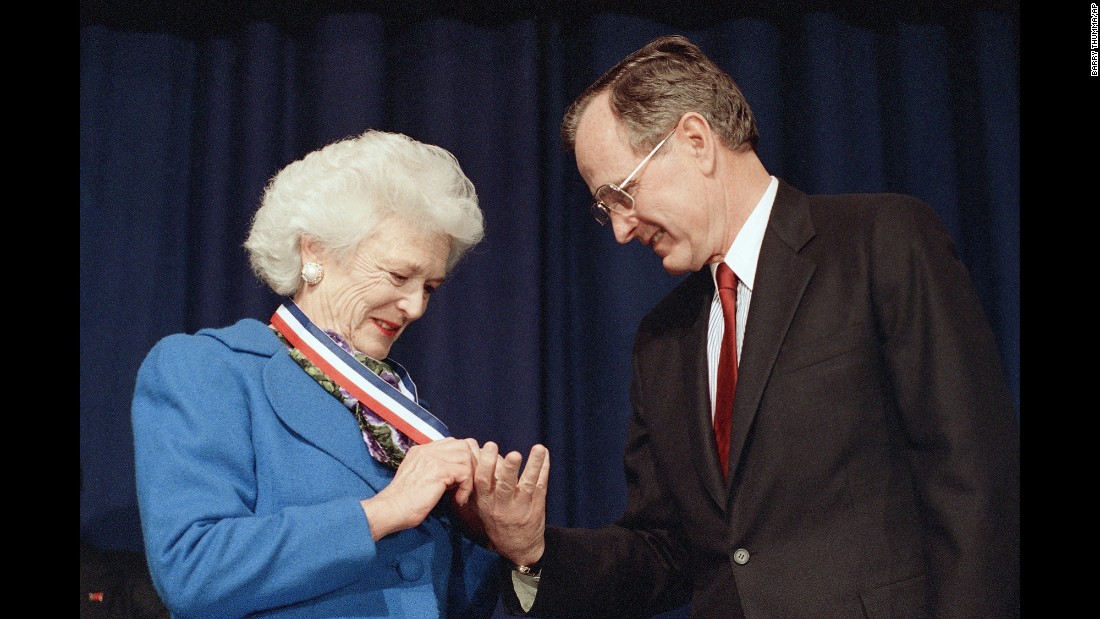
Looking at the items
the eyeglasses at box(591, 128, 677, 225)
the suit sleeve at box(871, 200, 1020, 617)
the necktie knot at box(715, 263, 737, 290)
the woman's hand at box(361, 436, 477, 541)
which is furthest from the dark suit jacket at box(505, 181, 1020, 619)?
the woman's hand at box(361, 436, 477, 541)

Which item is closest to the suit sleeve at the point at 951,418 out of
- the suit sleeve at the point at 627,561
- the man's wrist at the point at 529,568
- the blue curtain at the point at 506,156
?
the suit sleeve at the point at 627,561

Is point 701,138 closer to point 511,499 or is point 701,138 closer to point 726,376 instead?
point 726,376

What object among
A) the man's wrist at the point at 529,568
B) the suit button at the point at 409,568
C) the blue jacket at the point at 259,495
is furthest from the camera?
the man's wrist at the point at 529,568

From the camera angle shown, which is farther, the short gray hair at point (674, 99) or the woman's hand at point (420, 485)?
the short gray hair at point (674, 99)

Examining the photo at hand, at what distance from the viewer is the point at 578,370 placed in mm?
2898

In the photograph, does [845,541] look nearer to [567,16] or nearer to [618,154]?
[618,154]

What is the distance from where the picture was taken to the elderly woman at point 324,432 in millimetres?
1451

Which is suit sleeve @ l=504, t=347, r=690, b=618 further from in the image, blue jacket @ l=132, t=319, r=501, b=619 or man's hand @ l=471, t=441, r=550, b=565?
blue jacket @ l=132, t=319, r=501, b=619

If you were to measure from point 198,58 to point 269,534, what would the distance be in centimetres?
192

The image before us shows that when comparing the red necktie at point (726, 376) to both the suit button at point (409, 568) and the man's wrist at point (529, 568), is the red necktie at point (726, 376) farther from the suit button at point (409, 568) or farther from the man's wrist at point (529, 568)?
the suit button at point (409, 568)

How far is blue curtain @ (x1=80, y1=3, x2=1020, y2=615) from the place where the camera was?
2.82m

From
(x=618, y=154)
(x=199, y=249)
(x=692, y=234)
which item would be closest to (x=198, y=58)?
(x=199, y=249)

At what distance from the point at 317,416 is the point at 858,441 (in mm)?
910

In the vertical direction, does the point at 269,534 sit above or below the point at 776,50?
below
